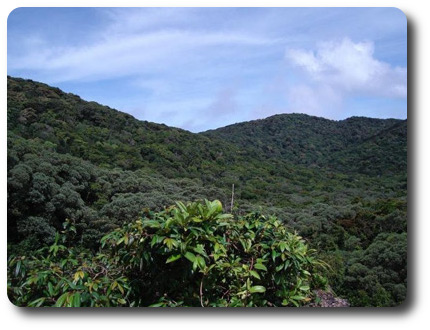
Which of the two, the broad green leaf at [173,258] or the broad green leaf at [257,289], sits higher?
the broad green leaf at [173,258]

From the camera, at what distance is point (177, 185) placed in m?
7.59

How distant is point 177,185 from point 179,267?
5647 millimetres

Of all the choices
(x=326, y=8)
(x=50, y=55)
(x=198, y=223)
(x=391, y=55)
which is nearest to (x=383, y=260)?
(x=391, y=55)

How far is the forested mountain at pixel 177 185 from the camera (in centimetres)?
319

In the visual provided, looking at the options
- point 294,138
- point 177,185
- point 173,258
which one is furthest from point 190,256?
point 294,138

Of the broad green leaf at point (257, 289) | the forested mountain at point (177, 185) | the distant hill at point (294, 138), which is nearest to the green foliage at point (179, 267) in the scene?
the broad green leaf at point (257, 289)

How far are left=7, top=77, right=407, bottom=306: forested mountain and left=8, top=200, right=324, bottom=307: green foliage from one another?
23cm

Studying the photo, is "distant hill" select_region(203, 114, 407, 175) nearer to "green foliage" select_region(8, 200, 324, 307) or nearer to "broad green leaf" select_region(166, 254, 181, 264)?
"green foliage" select_region(8, 200, 324, 307)

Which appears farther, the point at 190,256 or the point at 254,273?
the point at 254,273

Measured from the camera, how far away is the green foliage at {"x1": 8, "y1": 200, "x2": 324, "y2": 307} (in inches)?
75.0

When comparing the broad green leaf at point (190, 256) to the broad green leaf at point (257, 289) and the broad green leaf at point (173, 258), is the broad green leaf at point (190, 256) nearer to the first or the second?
the broad green leaf at point (173, 258)

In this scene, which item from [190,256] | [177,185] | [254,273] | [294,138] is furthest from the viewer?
[294,138]

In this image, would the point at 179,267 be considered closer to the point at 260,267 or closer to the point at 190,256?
the point at 190,256

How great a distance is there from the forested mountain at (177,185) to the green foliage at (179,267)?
0.77ft
